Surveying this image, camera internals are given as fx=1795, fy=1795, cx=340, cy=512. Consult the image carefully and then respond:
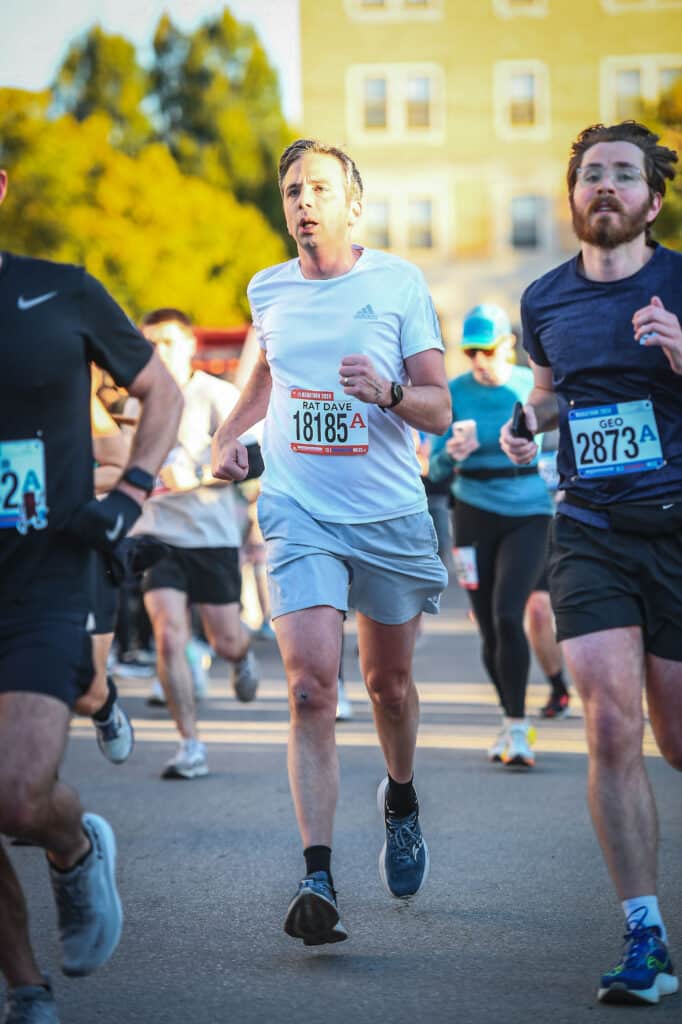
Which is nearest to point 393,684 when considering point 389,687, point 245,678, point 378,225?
point 389,687

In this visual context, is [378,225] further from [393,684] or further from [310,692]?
[310,692]

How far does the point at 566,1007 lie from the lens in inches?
178

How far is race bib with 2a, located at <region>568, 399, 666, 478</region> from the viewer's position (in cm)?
495

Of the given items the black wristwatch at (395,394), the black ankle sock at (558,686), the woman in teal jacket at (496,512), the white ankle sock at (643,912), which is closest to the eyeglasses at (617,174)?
the black wristwatch at (395,394)

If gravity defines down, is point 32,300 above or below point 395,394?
above

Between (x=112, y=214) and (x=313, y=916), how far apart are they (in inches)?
1532

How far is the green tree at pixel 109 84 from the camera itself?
62.9m

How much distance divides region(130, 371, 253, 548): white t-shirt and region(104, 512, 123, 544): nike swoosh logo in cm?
513

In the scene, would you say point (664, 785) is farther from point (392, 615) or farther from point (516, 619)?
point (392, 615)

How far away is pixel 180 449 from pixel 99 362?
5014mm

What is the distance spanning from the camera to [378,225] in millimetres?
51062

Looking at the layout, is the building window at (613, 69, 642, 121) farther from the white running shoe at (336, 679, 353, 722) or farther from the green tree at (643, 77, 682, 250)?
the white running shoe at (336, 679, 353, 722)

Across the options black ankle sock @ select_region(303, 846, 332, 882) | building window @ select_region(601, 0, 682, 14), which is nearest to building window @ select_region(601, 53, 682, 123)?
building window @ select_region(601, 0, 682, 14)

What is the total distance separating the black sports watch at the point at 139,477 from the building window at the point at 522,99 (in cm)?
4822
